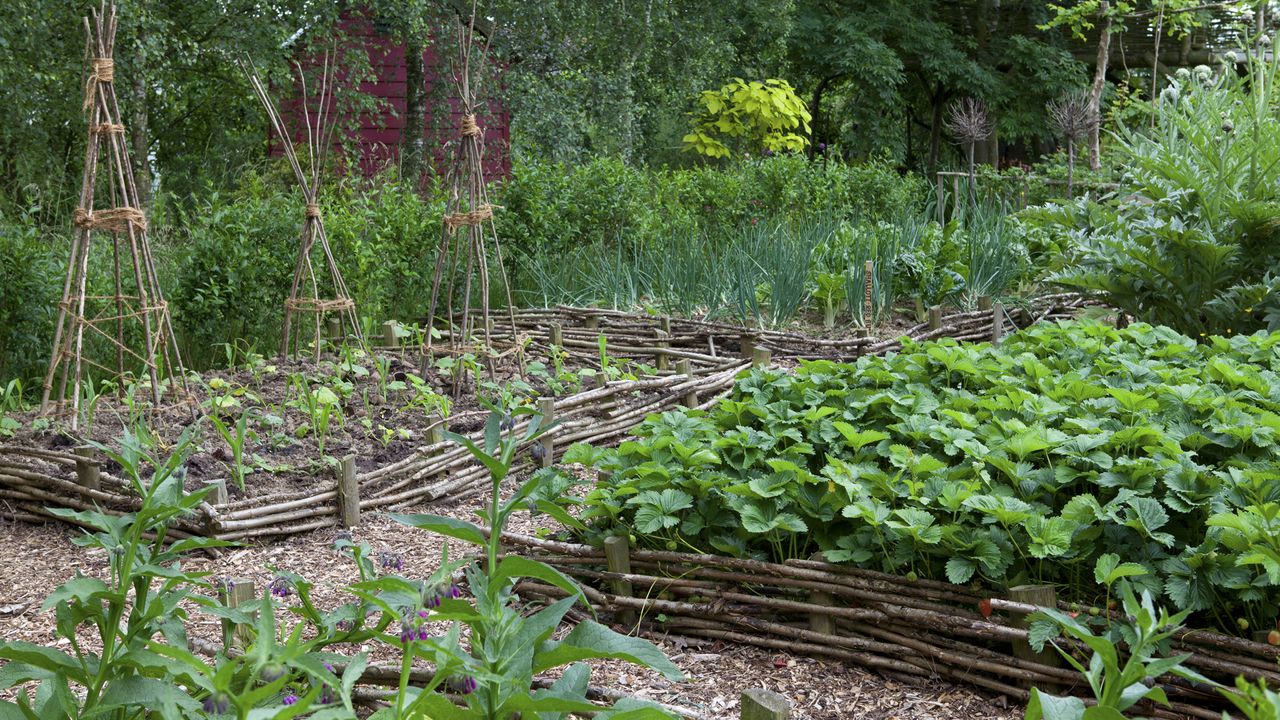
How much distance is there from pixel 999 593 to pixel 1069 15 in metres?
12.0

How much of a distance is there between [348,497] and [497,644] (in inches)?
104

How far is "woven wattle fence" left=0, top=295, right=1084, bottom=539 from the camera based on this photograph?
3.69 meters

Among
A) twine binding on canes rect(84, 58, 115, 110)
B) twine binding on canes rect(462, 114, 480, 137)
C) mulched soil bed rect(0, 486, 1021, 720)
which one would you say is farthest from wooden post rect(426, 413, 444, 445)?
twine binding on canes rect(84, 58, 115, 110)

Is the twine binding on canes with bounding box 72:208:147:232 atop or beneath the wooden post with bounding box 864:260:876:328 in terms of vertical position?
atop

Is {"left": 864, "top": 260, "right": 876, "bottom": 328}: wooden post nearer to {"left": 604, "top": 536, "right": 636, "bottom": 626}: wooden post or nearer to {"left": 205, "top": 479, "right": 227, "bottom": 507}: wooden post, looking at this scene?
{"left": 604, "top": 536, "right": 636, "bottom": 626}: wooden post

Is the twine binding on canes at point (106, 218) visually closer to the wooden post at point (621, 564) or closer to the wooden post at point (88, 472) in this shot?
the wooden post at point (88, 472)

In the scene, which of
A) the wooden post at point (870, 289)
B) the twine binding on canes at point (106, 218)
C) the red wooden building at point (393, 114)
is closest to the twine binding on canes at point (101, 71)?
the twine binding on canes at point (106, 218)

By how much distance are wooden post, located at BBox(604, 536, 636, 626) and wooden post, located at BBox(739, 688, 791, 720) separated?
1.08 m

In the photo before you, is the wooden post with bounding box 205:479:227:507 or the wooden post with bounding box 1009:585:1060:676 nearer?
the wooden post with bounding box 1009:585:1060:676

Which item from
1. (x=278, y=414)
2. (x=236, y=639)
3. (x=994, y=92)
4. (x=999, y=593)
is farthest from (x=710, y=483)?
(x=994, y=92)

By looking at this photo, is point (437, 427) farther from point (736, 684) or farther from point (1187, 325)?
point (1187, 325)

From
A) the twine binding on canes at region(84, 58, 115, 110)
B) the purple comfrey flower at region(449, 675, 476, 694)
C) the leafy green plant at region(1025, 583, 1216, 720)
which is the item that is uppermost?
the twine binding on canes at region(84, 58, 115, 110)

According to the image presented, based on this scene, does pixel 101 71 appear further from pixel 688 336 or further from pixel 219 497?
pixel 688 336

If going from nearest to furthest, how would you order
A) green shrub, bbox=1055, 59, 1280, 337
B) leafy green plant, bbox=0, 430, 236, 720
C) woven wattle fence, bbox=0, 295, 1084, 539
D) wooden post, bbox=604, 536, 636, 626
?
leafy green plant, bbox=0, 430, 236, 720 → wooden post, bbox=604, 536, 636, 626 → woven wattle fence, bbox=0, 295, 1084, 539 → green shrub, bbox=1055, 59, 1280, 337
